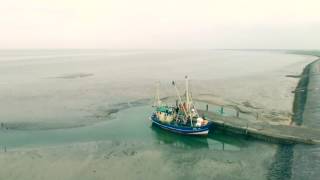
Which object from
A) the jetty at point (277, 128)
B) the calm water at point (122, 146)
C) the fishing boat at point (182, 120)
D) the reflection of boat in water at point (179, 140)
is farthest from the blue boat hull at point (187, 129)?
the jetty at point (277, 128)

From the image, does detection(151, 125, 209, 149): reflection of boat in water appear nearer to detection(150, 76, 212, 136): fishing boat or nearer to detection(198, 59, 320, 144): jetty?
detection(150, 76, 212, 136): fishing boat

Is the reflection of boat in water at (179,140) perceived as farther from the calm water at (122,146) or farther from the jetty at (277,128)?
the jetty at (277,128)

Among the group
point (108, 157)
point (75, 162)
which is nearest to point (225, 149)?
point (108, 157)

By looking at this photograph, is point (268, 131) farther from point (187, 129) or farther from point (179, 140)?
point (179, 140)

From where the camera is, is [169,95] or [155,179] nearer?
[155,179]

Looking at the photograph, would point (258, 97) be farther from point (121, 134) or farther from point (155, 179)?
point (155, 179)

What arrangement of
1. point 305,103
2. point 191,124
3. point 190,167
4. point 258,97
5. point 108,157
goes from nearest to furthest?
point 190,167, point 108,157, point 191,124, point 305,103, point 258,97

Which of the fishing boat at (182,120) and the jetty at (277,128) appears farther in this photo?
the fishing boat at (182,120)

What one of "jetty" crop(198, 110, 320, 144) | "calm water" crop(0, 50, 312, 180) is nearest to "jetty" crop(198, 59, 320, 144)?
"jetty" crop(198, 110, 320, 144)
